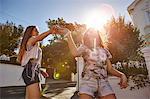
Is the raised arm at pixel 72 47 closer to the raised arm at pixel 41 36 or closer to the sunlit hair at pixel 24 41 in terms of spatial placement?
the raised arm at pixel 41 36

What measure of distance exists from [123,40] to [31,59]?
6837 millimetres

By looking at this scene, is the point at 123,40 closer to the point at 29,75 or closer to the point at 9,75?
the point at 29,75

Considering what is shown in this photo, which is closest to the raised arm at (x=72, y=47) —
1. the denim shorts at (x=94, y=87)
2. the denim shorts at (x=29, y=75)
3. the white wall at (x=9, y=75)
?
the denim shorts at (x=94, y=87)

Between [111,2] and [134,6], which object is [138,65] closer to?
[111,2]

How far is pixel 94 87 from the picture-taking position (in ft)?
7.02

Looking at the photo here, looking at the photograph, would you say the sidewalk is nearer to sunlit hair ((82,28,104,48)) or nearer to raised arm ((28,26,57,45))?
raised arm ((28,26,57,45))

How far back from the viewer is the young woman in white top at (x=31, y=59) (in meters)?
2.29

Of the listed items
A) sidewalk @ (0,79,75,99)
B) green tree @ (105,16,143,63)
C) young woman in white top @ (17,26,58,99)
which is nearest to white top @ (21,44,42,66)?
young woman in white top @ (17,26,58,99)

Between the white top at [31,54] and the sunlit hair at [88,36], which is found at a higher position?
the sunlit hair at [88,36]

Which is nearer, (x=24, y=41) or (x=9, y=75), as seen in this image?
(x=24, y=41)

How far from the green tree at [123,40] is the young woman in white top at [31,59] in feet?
19.5

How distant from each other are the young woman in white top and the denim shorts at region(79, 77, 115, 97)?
0.45 meters

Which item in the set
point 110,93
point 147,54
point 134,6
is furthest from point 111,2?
point 134,6

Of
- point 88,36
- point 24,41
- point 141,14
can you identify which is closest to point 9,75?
point 141,14
